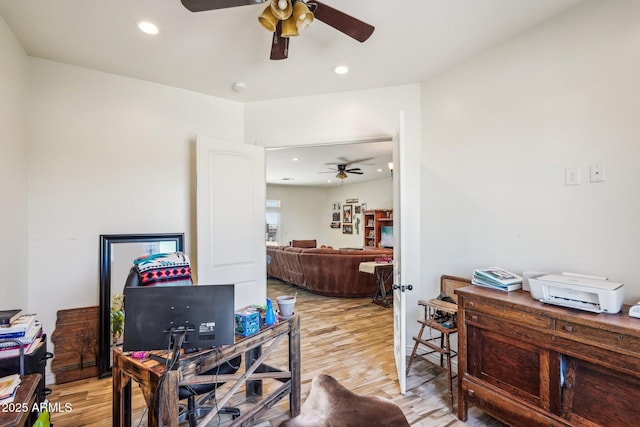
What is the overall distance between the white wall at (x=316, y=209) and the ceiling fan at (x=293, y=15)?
24.2 feet

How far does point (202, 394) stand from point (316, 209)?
29.6ft

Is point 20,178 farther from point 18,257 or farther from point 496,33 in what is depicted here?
point 496,33

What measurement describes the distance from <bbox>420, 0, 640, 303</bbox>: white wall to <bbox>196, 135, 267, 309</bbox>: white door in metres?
1.79

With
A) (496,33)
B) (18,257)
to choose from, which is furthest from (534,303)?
(18,257)

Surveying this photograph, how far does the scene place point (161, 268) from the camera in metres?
2.09

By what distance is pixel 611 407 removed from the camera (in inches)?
58.5

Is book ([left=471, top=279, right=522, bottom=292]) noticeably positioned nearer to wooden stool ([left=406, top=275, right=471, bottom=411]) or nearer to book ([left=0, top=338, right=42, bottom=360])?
wooden stool ([left=406, top=275, right=471, bottom=411])

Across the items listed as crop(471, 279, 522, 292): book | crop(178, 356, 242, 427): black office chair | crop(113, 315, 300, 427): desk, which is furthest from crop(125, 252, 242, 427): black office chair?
crop(471, 279, 522, 292): book

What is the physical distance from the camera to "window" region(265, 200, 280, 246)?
32.7 ft

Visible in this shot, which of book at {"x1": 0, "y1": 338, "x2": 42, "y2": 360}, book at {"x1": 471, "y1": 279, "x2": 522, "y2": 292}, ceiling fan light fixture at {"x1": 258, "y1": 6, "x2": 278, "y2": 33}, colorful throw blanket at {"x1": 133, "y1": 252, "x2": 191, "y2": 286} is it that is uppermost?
ceiling fan light fixture at {"x1": 258, "y1": 6, "x2": 278, "y2": 33}

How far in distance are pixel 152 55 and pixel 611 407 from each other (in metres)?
3.74

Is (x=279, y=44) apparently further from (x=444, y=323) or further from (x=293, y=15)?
(x=444, y=323)

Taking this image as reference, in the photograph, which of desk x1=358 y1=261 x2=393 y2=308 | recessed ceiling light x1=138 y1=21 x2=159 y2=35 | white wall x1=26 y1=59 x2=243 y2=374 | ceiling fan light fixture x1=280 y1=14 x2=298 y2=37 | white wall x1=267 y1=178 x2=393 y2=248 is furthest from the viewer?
white wall x1=267 y1=178 x2=393 y2=248

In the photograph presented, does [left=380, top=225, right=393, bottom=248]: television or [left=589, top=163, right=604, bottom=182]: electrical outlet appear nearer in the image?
[left=589, top=163, right=604, bottom=182]: electrical outlet
